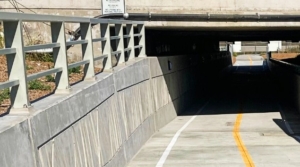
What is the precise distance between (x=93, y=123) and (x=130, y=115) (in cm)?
460

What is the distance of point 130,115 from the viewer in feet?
49.7

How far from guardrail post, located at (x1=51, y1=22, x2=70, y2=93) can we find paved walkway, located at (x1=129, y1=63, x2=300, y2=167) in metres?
4.64

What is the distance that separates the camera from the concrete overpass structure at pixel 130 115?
7.14 meters

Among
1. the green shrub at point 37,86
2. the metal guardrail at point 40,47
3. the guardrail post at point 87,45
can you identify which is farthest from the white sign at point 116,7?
the green shrub at point 37,86

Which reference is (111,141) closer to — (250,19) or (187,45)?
(250,19)

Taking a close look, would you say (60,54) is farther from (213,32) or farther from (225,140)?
(213,32)

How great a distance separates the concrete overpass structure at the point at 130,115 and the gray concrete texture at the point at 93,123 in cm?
2

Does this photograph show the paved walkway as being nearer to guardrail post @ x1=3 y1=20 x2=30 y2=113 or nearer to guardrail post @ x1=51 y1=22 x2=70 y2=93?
guardrail post @ x1=51 y1=22 x2=70 y2=93

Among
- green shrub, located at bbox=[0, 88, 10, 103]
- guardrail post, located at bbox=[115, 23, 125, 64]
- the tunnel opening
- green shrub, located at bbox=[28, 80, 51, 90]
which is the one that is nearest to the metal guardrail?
guardrail post, located at bbox=[115, 23, 125, 64]

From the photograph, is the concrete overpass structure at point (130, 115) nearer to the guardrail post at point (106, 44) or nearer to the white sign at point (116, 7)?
the guardrail post at point (106, 44)

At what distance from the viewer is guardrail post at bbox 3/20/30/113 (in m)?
7.02

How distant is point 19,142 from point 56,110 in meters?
1.74

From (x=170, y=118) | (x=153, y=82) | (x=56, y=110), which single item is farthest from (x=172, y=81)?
(x=56, y=110)

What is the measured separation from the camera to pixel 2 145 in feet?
19.6
